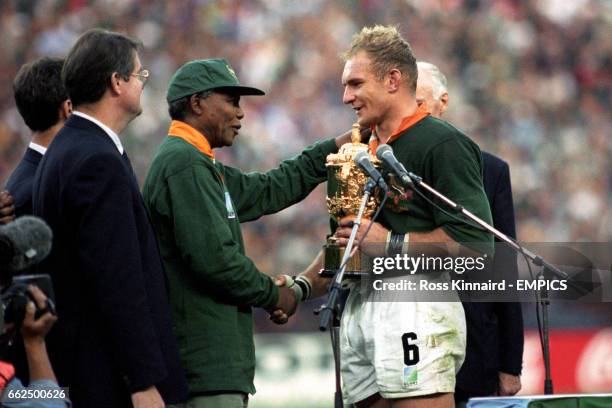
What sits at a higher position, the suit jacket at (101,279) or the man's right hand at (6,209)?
the man's right hand at (6,209)

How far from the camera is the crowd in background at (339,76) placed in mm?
11359

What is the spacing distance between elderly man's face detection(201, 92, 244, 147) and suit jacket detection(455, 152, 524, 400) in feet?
4.32

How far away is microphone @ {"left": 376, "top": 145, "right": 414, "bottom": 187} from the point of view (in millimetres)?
4141

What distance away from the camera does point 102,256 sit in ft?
13.3

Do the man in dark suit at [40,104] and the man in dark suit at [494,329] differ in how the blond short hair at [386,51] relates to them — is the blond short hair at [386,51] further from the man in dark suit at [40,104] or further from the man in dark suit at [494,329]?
the man in dark suit at [40,104]

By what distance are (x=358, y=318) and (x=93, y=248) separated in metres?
1.12

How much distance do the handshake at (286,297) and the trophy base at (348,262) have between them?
0.30 m

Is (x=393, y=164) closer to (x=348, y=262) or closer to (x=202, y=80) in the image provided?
(x=348, y=262)

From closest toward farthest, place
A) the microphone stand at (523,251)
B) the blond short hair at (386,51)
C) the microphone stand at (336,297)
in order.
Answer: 1. the microphone stand at (336,297)
2. the microphone stand at (523,251)
3. the blond short hair at (386,51)

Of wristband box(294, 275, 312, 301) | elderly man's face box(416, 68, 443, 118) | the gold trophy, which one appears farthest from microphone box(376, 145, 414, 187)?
elderly man's face box(416, 68, 443, 118)

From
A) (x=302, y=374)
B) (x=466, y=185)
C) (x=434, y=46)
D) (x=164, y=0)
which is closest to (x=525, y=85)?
(x=434, y=46)

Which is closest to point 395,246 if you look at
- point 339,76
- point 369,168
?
point 369,168

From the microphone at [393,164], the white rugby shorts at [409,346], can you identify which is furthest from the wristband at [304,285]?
the microphone at [393,164]

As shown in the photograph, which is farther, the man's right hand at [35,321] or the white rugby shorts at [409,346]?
the white rugby shorts at [409,346]
